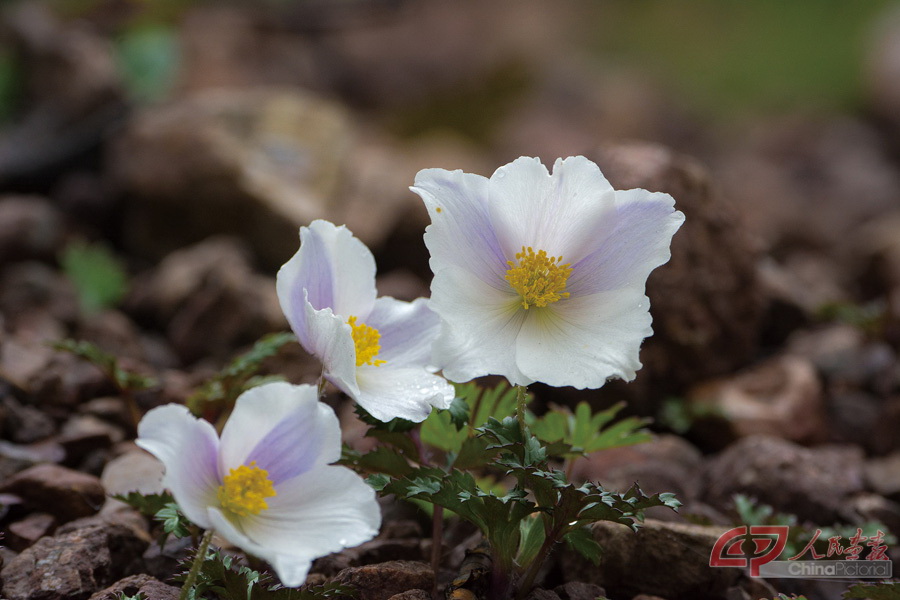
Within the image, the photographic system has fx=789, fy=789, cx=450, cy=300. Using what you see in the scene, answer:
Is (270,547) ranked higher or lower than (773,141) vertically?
lower

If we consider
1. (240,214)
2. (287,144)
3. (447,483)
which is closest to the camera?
(447,483)

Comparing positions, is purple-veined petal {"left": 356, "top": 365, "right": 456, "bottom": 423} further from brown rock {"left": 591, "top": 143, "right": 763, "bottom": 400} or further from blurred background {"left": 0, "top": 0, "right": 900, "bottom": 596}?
brown rock {"left": 591, "top": 143, "right": 763, "bottom": 400}

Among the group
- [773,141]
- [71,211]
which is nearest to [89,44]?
[71,211]

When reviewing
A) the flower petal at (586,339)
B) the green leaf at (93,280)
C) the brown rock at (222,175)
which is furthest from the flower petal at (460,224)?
the brown rock at (222,175)

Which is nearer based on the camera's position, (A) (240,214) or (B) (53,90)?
(A) (240,214)

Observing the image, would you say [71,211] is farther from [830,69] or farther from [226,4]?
[830,69]

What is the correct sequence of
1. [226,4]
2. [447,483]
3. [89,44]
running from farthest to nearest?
1. [226,4]
2. [89,44]
3. [447,483]
